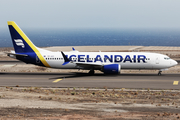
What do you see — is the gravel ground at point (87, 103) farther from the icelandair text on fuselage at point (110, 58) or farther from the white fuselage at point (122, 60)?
the icelandair text on fuselage at point (110, 58)

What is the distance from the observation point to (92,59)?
41.2 meters

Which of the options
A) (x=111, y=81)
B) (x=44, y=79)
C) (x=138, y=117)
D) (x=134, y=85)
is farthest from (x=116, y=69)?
(x=138, y=117)

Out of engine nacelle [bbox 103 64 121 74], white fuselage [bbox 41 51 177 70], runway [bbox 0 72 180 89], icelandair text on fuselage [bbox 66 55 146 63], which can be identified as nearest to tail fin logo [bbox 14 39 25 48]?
white fuselage [bbox 41 51 177 70]

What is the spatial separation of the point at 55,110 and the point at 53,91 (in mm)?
8087

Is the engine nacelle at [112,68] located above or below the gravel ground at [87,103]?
above

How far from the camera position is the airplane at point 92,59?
4044 cm

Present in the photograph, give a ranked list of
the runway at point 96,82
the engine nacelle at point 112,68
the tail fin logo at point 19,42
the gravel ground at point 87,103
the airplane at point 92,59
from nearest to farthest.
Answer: the gravel ground at point 87,103 < the runway at point 96,82 < the engine nacelle at point 112,68 < the airplane at point 92,59 < the tail fin logo at point 19,42

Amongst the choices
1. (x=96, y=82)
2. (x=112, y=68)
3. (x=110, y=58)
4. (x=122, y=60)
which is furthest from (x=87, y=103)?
(x=122, y=60)

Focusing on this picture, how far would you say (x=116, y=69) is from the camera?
129ft

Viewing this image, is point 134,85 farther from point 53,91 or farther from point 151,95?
point 53,91

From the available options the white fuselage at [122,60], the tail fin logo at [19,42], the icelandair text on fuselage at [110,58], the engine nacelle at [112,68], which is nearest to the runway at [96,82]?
the engine nacelle at [112,68]

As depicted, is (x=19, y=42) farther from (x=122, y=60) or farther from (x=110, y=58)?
(x=122, y=60)

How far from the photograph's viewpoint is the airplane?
133 ft

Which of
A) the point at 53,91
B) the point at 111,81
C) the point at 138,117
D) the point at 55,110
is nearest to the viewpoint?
the point at 138,117
